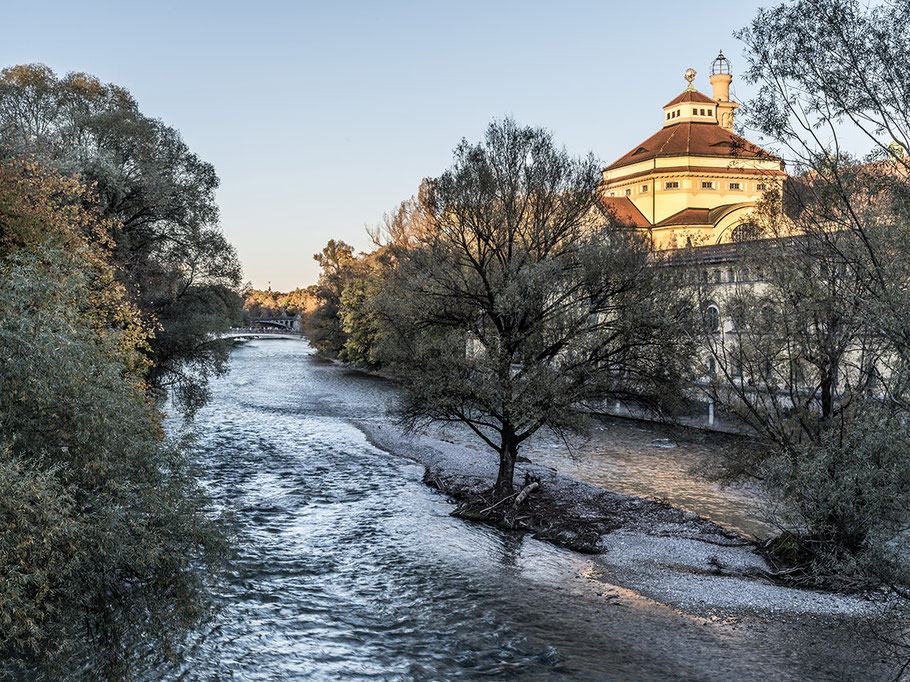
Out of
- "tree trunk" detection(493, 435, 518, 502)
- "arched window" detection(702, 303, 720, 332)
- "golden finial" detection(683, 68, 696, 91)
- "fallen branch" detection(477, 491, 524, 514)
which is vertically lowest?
"fallen branch" detection(477, 491, 524, 514)

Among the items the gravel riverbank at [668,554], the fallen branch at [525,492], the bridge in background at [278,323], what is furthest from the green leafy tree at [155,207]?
the bridge in background at [278,323]

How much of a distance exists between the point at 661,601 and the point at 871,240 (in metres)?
9.01

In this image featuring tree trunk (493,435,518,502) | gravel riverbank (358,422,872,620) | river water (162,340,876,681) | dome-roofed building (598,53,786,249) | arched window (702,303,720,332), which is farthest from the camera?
dome-roofed building (598,53,786,249)

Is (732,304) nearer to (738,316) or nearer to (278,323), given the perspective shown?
(738,316)

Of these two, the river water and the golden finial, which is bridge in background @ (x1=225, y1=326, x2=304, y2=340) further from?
the river water

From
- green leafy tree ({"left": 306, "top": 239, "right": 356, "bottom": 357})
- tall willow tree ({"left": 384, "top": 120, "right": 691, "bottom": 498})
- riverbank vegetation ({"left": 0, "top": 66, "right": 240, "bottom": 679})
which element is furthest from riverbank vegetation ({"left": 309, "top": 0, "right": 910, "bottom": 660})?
green leafy tree ({"left": 306, "top": 239, "right": 356, "bottom": 357})

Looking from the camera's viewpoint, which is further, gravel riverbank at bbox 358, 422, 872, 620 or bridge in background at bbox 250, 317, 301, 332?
bridge in background at bbox 250, 317, 301, 332

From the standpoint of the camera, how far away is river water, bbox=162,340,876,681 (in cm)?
1177

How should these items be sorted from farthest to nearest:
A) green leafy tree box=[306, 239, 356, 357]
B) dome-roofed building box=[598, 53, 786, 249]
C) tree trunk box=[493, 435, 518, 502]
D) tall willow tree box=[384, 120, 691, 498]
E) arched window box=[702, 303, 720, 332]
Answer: green leafy tree box=[306, 239, 356, 357] < dome-roofed building box=[598, 53, 786, 249] < tree trunk box=[493, 435, 518, 502] < arched window box=[702, 303, 720, 332] < tall willow tree box=[384, 120, 691, 498]

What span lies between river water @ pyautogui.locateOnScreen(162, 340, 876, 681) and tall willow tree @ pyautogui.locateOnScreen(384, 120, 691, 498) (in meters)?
4.00

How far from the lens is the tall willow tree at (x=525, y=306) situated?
802 inches

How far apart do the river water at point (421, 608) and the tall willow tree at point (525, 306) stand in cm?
400

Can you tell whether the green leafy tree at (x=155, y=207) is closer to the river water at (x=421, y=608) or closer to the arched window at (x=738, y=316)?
the river water at (x=421, y=608)

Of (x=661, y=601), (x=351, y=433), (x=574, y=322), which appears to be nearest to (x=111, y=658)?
(x=661, y=601)
